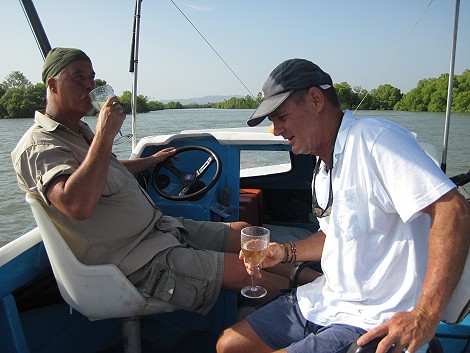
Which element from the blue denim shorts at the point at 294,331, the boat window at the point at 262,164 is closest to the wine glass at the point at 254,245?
the blue denim shorts at the point at 294,331

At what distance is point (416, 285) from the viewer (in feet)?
4.25

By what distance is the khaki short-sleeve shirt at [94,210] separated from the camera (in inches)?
66.9

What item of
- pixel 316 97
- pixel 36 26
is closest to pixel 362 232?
pixel 316 97

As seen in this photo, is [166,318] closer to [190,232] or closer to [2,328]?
[190,232]

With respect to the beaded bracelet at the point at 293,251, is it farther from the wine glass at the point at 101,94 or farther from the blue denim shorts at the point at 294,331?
the wine glass at the point at 101,94

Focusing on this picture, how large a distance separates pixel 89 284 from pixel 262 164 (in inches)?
137

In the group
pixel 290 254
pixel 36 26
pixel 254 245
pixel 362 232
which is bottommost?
pixel 290 254

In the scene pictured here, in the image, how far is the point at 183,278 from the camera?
6.14ft

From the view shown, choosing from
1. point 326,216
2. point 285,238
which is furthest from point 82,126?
point 285,238

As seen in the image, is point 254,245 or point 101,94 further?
point 101,94

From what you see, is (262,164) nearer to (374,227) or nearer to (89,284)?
(89,284)

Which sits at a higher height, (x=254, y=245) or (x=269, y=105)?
(x=269, y=105)

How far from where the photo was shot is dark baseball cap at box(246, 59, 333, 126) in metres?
1.42

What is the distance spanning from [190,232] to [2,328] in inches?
40.0
